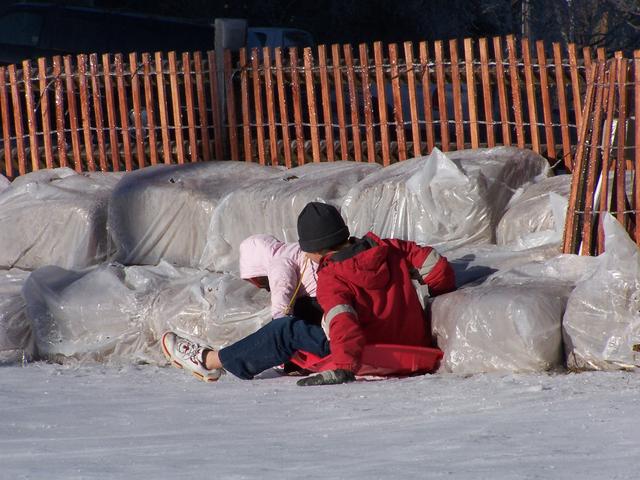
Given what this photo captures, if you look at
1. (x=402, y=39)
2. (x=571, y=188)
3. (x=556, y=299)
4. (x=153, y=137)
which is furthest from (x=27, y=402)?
(x=402, y=39)

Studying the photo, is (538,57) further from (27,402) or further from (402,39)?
(402,39)

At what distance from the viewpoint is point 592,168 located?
249 inches

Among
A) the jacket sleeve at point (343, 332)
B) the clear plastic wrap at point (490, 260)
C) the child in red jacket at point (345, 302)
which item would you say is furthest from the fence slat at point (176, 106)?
the jacket sleeve at point (343, 332)

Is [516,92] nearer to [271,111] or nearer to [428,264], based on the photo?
[271,111]

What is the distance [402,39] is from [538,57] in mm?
16826

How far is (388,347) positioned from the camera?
18.7 feet

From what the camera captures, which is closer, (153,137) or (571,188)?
(571,188)

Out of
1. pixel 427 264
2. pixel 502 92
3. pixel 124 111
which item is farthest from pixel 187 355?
pixel 124 111

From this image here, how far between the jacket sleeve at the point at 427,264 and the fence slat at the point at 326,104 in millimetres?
2892

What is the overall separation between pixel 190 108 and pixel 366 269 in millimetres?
3913

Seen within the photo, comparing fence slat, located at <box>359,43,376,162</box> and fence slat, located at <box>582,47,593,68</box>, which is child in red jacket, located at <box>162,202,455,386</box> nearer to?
fence slat, located at <box>582,47,593,68</box>

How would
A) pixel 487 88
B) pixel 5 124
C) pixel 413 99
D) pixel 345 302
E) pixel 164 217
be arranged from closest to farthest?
pixel 345 302, pixel 164 217, pixel 487 88, pixel 413 99, pixel 5 124

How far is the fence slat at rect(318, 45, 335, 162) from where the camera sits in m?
8.74

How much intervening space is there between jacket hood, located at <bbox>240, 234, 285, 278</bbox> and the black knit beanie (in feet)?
1.44
